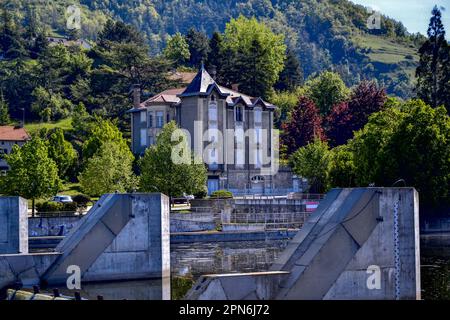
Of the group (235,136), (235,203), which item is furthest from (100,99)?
(235,203)

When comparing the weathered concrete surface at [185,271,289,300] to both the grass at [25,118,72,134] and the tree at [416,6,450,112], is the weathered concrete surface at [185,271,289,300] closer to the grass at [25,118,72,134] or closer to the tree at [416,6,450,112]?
the tree at [416,6,450,112]

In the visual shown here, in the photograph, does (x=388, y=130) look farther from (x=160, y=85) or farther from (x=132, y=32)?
(x=132, y=32)

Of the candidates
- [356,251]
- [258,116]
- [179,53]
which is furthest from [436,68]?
[356,251]

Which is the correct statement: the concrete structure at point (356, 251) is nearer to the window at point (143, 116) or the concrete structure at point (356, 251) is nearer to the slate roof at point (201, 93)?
the slate roof at point (201, 93)

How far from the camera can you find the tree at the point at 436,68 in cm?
9944

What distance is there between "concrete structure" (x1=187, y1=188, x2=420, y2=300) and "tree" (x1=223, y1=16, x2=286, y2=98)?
9523 centimetres

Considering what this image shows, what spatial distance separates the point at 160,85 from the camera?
418ft

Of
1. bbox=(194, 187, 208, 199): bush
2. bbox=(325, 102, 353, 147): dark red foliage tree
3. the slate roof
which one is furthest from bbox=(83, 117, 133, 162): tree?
bbox=(325, 102, 353, 147): dark red foliage tree

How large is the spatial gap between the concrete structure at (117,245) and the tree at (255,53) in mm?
82190

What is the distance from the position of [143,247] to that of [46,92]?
9488 centimetres

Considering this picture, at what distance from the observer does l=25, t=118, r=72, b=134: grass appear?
12631cm

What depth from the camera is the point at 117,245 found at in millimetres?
43469

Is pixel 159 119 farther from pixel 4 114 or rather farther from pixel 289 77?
pixel 289 77
